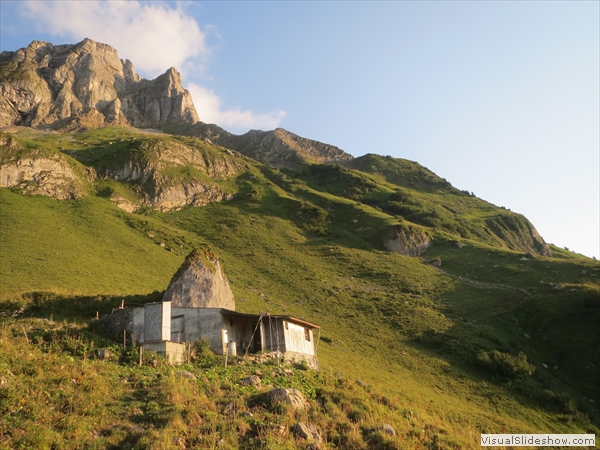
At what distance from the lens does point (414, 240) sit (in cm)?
8331

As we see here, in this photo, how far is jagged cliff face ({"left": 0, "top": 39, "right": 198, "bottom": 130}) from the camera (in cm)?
14550

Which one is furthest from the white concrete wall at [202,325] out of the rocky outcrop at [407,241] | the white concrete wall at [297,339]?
the rocky outcrop at [407,241]

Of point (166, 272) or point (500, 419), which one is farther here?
point (166, 272)

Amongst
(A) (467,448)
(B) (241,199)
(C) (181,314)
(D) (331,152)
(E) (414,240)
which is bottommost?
(A) (467,448)

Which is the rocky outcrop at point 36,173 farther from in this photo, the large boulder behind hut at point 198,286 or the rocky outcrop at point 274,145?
the rocky outcrop at point 274,145

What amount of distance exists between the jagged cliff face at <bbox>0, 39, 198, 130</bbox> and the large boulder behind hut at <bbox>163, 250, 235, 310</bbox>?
133602 mm

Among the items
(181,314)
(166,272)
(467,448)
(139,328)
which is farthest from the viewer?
(166,272)

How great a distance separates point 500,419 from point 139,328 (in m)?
27.6

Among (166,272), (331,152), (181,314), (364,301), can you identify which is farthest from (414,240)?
(331,152)

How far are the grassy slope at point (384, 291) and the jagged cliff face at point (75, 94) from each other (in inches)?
3722

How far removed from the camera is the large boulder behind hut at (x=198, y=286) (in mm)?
33062

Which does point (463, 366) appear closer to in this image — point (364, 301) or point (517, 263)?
point (364, 301)

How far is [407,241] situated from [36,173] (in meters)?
71.5

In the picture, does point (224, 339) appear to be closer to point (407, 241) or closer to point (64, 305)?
point (64, 305)
